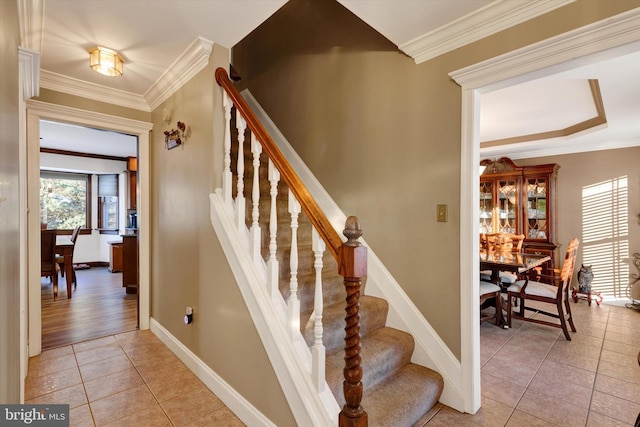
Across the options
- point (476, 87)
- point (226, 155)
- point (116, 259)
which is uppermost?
point (476, 87)

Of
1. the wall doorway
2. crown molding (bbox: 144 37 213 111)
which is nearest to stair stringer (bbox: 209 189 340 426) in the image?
crown molding (bbox: 144 37 213 111)

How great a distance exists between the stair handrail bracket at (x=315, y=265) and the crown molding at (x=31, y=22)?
982mm

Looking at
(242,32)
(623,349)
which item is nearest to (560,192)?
(623,349)

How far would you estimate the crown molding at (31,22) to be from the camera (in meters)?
1.56

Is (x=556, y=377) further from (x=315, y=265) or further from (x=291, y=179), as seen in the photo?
(x=291, y=179)

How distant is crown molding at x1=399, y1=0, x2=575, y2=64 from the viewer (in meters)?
1.49

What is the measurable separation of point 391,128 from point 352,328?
5.00 ft

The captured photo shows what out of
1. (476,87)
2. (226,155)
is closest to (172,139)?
(226,155)

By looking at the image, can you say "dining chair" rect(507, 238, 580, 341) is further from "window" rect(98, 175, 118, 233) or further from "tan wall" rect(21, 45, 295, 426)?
"window" rect(98, 175, 118, 233)

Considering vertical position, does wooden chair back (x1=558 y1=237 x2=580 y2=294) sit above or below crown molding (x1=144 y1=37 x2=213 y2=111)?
below

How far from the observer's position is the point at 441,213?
1.87 meters

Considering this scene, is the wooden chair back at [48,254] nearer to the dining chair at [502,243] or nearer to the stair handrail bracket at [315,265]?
the stair handrail bracket at [315,265]

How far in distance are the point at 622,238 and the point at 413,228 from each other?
4397mm

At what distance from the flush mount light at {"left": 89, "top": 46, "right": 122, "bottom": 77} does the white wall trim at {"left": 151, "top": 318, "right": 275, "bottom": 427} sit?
87.7 inches
